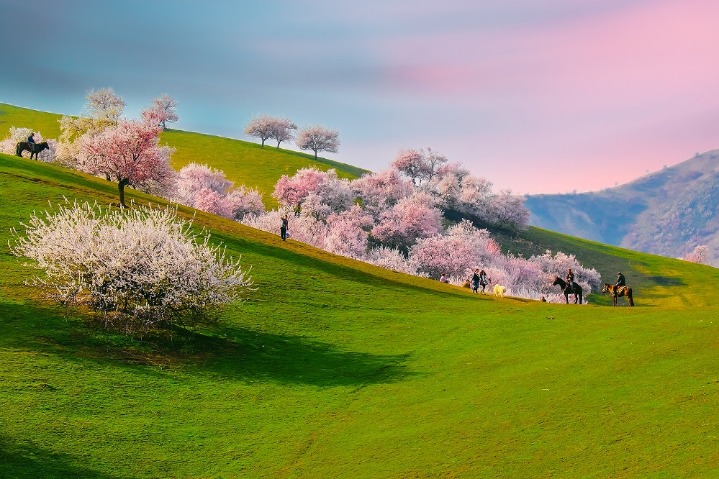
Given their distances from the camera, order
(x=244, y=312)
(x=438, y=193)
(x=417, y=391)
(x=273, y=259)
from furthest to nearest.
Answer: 1. (x=438, y=193)
2. (x=273, y=259)
3. (x=244, y=312)
4. (x=417, y=391)

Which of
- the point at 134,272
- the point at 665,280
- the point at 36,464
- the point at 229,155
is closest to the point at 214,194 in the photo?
the point at 229,155

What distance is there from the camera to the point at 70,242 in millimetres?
35000

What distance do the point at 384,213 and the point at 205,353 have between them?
100 m

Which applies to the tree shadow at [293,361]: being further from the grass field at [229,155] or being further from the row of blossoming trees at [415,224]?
the grass field at [229,155]

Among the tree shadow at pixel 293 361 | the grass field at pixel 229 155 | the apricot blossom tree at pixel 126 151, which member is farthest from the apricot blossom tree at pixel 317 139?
the tree shadow at pixel 293 361

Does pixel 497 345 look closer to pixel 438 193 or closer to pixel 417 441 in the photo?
pixel 417 441

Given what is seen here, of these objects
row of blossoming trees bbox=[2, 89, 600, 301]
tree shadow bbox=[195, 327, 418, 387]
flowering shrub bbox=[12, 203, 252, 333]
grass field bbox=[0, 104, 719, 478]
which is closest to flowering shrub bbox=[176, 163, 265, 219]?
row of blossoming trees bbox=[2, 89, 600, 301]

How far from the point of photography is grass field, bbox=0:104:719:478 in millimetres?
20625

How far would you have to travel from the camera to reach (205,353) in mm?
33781

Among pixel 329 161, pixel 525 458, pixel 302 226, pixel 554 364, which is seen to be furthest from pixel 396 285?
pixel 329 161

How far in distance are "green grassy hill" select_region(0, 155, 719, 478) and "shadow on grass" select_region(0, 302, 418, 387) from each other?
0.14 metres

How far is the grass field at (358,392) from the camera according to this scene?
2062 cm

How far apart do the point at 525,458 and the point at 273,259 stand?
3919 centimetres

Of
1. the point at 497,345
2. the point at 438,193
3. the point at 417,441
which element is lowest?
the point at 417,441
